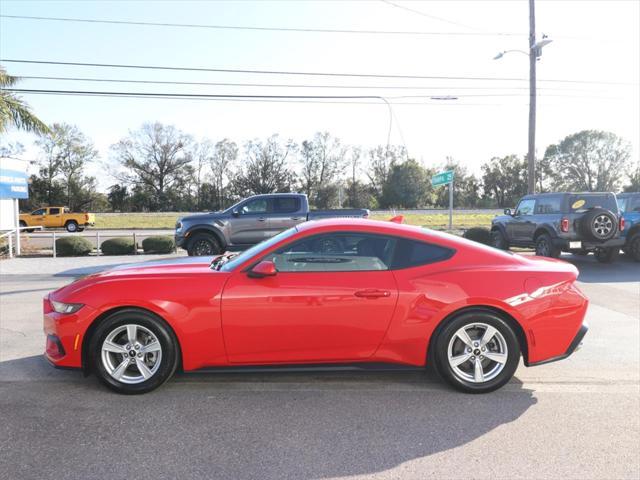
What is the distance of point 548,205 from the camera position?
1288cm

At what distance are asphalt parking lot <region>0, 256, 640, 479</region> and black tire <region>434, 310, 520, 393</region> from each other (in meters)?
0.11

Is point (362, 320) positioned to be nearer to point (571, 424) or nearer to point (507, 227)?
point (571, 424)

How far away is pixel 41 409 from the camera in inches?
144

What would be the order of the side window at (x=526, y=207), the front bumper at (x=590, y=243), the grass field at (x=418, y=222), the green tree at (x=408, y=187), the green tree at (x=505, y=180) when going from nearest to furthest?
the front bumper at (x=590, y=243) < the side window at (x=526, y=207) < the grass field at (x=418, y=222) < the green tree at (x=408, y=187) < the green tree at (x=505, y=180)

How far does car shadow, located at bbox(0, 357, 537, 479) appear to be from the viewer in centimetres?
288

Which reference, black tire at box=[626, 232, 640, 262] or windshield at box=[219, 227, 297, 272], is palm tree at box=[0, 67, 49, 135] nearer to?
windshield at box=[219, 227, 297, 272]

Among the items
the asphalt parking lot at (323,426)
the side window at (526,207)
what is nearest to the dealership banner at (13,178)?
the asphalt parking lot at (323,426)

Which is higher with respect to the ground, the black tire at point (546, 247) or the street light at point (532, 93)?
the street light at point (532, 93)

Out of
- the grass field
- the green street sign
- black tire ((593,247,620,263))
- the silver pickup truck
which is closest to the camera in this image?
black tire ((593,247,620,263))

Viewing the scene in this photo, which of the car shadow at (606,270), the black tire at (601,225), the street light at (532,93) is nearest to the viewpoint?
the car shadow at (606,270)

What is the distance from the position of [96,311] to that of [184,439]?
4.34 feet

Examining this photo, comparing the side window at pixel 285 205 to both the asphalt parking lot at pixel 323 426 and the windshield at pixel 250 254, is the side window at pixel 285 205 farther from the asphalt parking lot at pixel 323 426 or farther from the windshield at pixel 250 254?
the windshield at pixel 250 254

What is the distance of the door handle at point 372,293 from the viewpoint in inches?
148

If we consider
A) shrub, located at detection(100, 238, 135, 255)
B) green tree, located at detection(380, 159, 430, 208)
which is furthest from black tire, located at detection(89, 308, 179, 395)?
green tree, located at detection(380, 159, 430, 208)
